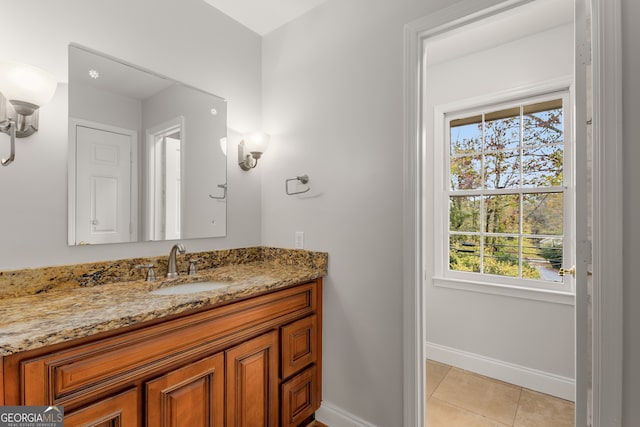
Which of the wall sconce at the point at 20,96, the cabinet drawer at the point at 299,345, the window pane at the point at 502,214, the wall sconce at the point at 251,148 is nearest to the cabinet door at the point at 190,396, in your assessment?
the cabinet drawer at the point at 299,345

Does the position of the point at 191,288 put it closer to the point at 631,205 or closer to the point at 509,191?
the point at 631,205

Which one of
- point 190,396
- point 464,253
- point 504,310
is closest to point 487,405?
point 504,310

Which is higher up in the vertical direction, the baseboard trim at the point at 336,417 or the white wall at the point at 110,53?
the white wall at the point at 110,53

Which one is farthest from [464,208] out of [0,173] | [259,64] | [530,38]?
[0,173]

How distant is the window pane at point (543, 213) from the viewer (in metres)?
2.26

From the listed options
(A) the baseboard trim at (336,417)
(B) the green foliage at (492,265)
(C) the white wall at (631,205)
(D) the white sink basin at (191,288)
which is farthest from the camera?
(B) the green foliage at (492,265)

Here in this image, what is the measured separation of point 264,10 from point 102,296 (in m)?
1.92

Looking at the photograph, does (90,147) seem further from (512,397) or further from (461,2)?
(512,397)

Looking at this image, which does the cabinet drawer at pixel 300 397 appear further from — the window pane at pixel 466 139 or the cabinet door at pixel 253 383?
the window pane at pixel 466 139

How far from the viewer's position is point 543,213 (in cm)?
232

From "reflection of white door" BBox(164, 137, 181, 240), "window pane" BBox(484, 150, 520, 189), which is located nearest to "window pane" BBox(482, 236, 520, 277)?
"window pane" BBox(484, 150, 520, 189)

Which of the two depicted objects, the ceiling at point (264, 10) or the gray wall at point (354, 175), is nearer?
the gray wall at point (354, 175)

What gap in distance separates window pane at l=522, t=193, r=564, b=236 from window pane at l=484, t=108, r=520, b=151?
1.47 ft

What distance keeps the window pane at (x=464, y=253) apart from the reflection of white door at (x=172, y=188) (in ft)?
7.34
